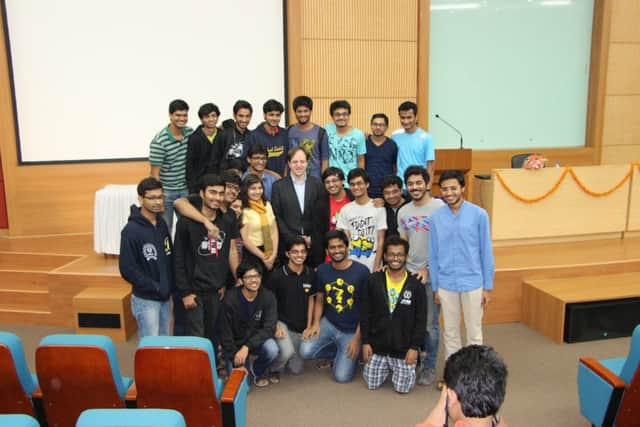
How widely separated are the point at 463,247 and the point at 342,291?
84 centimetres

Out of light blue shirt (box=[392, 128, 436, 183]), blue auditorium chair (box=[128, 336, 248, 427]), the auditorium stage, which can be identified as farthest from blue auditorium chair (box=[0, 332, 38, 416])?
light blue shirt (box=[392, 128, 436, 183])

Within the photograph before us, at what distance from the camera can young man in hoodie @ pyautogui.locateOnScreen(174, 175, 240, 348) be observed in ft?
10.5

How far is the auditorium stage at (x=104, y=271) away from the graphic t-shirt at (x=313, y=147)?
1.73 metres

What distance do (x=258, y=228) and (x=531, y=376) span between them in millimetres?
2062

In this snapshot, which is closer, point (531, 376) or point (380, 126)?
point (531, 376)

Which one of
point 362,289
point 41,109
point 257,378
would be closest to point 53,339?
point 257,378

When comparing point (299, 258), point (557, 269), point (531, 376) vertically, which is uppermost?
point (299, 258)

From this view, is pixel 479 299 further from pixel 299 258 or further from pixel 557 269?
pixel 557 269

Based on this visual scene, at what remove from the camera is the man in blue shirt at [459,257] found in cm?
319

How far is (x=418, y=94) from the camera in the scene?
22.3ft

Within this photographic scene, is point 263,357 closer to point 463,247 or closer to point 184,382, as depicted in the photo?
point 184,382

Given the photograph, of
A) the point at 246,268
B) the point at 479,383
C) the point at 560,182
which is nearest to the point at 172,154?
the point at 246,268

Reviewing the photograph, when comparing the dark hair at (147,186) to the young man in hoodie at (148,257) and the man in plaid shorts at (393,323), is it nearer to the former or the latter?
the young man in hoodie at (148,257)

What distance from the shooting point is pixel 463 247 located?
321 centimetres
